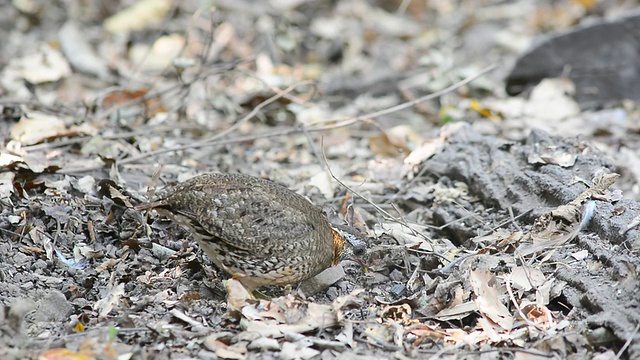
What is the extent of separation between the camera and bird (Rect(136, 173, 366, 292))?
3.83 metres

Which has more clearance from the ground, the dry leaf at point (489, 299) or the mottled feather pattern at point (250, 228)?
the mottled feather pattern at point (250, 228)

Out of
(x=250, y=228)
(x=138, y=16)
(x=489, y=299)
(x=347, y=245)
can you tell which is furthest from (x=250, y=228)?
(x=138, y=16)

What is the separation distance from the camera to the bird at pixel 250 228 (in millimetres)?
3832

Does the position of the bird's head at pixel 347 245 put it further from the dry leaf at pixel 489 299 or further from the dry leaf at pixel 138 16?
the dry leaf at pixel 138 16

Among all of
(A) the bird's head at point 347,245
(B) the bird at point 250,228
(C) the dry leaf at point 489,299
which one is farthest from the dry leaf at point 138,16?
(C) the dry leaf at point 489,299

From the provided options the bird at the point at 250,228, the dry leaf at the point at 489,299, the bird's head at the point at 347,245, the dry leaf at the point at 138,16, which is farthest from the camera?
the dry leaf at the point at 138,16

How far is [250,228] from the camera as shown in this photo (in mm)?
3834

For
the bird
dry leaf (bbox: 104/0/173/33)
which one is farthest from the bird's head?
dry leaf (bbox: 104/0/173/33)

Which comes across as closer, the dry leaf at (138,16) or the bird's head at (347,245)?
the bird's head at (347,245)

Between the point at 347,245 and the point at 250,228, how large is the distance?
64 centimetres

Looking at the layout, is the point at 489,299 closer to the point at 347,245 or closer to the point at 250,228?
the point at 347,245

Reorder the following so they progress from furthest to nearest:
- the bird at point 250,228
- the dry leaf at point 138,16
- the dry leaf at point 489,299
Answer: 1. the dry leaf at point 138,16
2. the bird at point 250,228
3. the dry leaf at point 489,299

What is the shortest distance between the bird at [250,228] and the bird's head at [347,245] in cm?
13

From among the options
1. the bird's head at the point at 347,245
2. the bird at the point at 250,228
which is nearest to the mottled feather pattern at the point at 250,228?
the bird at the point at 250,228
